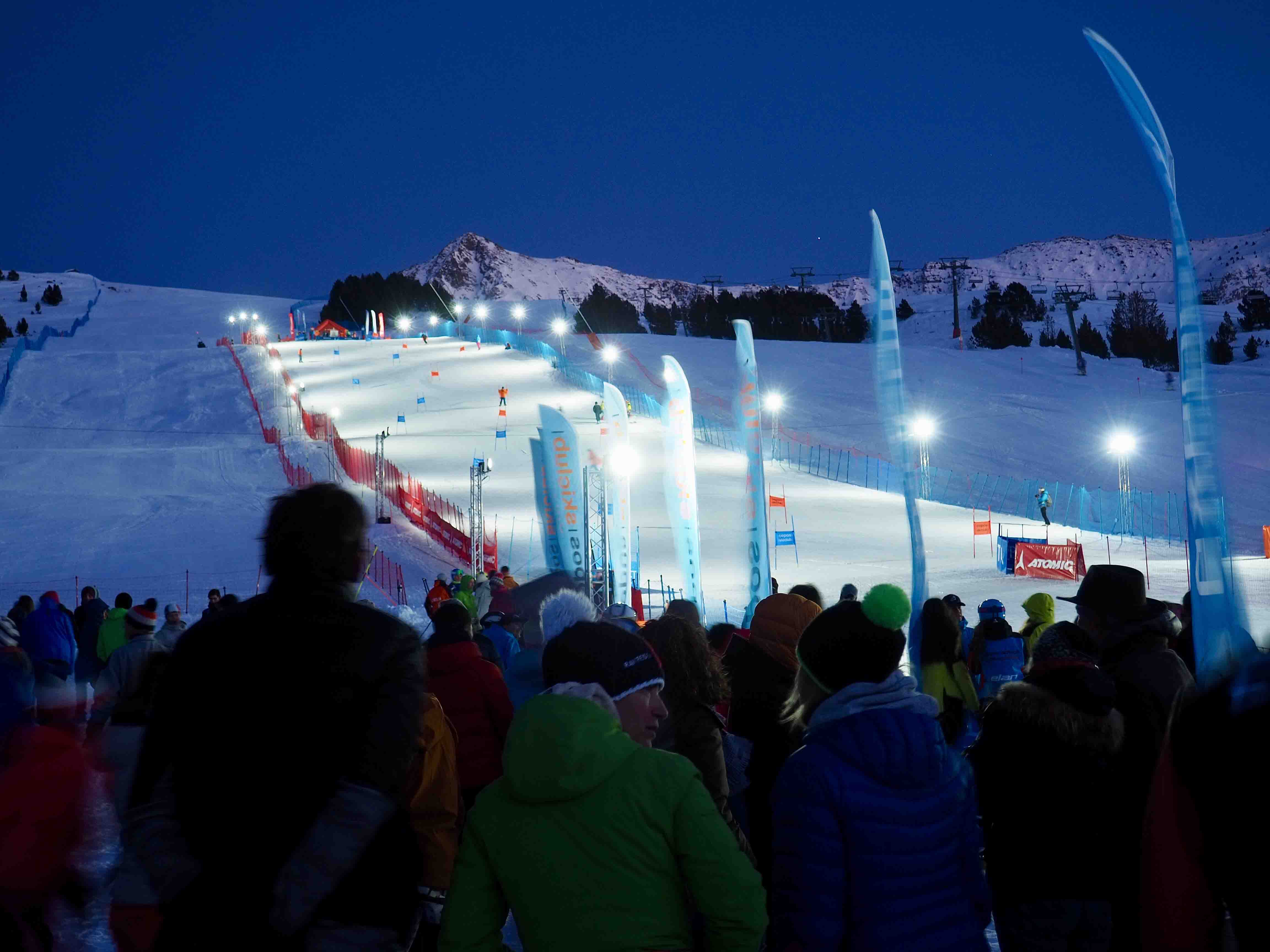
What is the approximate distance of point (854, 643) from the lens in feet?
8.23

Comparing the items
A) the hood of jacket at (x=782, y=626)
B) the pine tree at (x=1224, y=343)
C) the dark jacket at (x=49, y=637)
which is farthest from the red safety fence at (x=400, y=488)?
the pine tree at (x=1224, y=343)

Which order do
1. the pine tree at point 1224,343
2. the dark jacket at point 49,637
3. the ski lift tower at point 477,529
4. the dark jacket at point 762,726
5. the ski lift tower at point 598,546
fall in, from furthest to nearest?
the pine tree at point 1224,343 < the ski lift tower at point 477,529 < the ski lift tower at point 598,546 < the dark jacket at point 49,637 < the dark jacket at point 762,726

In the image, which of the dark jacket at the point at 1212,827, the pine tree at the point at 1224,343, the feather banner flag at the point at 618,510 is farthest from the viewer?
the pine tree at the point at 1224,343

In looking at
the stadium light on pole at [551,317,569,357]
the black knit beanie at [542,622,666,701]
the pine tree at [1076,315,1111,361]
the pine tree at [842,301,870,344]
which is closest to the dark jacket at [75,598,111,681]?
the black knit beanie at [542,622,666,701]

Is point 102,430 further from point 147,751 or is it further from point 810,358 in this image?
point 147,751

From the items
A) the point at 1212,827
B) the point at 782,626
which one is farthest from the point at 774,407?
the point at 1212,827

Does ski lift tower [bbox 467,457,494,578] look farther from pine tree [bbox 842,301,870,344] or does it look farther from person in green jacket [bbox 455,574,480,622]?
pine tree [bbox 842,301,870,344]

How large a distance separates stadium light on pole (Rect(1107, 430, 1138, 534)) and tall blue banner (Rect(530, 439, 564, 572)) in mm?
17107

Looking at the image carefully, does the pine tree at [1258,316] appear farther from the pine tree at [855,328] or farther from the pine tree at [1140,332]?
the pine tree at [855,328]

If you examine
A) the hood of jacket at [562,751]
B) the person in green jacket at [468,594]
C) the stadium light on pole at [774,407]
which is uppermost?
the stadium light on pole at [774,407]

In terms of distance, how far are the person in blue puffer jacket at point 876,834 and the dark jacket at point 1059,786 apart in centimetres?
23

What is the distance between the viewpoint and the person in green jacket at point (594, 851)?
1.94 meters

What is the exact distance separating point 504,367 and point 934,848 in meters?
46.4

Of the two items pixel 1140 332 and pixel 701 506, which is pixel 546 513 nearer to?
pixel 701 506
